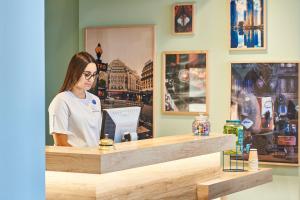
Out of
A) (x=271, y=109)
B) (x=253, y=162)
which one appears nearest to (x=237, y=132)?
(x=253, y=162)

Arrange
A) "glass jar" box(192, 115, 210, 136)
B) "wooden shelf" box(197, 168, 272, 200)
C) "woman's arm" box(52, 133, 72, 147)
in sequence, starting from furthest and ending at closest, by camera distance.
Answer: "glass jar" box(192, 115, 210, 136) < "wooden shelf" box(197, 168, 272, 200) < "woman's arm" box(52, 133, 72, 147)

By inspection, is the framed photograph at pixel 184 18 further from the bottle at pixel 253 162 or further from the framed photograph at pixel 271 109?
the bottle at pixel 253 162

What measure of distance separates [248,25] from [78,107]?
6.83ft

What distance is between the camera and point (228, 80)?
5.46 m

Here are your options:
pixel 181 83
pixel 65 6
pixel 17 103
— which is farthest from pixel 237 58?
pixel 17 103

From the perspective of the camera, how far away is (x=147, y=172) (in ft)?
11.8

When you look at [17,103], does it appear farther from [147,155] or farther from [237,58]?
[237,58]

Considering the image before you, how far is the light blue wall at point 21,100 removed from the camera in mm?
1871

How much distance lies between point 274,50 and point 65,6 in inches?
99.5

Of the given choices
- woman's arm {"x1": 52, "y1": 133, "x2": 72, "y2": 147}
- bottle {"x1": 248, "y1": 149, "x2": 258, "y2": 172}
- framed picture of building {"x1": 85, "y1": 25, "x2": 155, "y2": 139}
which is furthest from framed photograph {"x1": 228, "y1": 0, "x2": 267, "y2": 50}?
woman's arm {"x1": 52, "y1": 133, "x2": 72, "y2": 147}

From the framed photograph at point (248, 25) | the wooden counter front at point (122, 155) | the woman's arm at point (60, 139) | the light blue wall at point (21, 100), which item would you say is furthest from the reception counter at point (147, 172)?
the framed photograph at point (248, 25)

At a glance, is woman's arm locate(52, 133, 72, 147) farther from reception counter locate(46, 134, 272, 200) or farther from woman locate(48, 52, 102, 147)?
reception counter locate(46, 134, 272, 200)

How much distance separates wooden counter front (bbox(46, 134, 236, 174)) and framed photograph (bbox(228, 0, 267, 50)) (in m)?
1.67

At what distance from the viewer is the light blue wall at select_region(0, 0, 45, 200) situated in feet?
6.14
